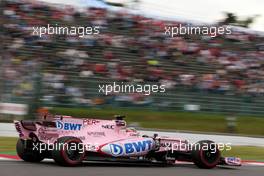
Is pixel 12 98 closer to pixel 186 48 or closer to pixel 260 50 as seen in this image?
pixel 186 48

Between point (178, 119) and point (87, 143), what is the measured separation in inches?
407

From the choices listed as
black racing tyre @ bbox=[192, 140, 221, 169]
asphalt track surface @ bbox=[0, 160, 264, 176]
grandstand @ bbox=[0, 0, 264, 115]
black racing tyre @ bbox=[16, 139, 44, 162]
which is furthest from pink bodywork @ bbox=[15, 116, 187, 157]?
grandstand @ bbox=[0, 0, 264, 115]

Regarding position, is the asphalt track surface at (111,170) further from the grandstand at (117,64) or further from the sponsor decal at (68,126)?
the grandstand at (117,64)

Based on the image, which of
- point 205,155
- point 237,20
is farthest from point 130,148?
point 237,20

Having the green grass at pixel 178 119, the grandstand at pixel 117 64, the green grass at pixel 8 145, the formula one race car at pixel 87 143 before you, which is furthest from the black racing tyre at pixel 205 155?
the green grass at pixel 178 119

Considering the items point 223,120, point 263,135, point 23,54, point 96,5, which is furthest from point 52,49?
point 263,135

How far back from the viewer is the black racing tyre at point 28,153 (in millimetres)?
8503

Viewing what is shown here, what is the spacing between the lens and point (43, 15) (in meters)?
19.2

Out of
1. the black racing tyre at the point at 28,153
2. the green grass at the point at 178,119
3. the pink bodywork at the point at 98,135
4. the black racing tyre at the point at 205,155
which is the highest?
the pink bodywork at the point at 98,135

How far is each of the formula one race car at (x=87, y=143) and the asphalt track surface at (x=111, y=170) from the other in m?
0.17

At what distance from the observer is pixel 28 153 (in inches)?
337

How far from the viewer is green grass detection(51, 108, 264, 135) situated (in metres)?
16.7

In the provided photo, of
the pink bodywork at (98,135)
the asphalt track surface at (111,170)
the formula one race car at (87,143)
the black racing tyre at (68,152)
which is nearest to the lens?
the asphalt track surface at (111,170)

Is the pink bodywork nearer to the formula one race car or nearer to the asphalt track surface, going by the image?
the formula one race car
